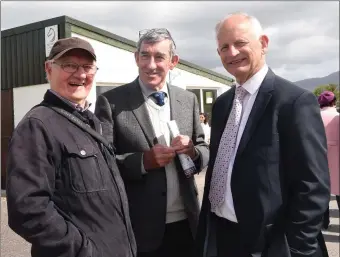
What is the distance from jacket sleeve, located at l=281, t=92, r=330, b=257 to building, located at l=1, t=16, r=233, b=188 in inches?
254

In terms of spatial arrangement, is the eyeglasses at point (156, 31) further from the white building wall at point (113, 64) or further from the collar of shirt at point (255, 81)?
the white building wall at point (113, 64)

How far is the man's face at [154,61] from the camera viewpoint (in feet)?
7.70

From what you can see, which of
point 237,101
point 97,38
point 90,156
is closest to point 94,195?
point 90,156

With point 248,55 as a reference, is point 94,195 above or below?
below

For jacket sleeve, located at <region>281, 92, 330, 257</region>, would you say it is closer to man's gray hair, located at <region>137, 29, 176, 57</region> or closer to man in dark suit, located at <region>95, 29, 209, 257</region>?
man in dark suit, located at <region>95, 29, 209, 257</region>

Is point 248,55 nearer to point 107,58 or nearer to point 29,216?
point 29,216

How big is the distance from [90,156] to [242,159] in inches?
31.7

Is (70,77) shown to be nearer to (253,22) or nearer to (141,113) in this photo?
(141,113)

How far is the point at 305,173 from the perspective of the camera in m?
1.81

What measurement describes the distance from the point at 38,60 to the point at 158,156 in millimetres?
6809

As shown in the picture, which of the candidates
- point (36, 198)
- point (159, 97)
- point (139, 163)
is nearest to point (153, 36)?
point (159, 97)

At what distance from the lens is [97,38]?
27.6 feet

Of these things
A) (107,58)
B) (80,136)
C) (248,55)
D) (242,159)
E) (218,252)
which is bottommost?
(218,252)

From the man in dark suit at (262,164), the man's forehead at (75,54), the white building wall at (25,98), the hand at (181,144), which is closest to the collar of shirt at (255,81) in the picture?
the man in dark suit at (262,164)
